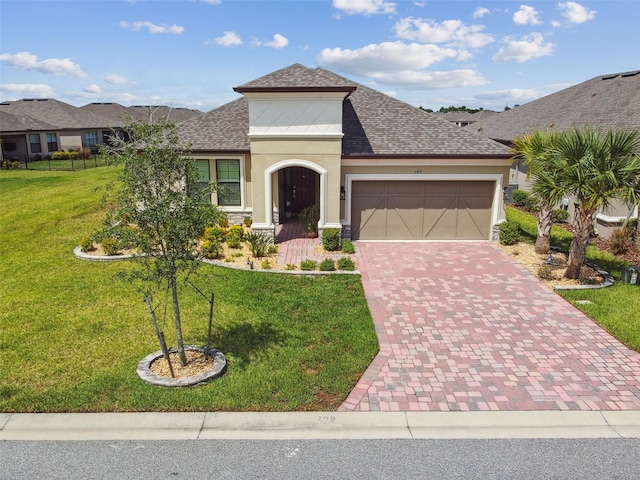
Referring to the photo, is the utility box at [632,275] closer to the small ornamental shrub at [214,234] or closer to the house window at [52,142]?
the small ornamental shrub at [214,234]

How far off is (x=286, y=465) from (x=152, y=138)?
19.3 ft

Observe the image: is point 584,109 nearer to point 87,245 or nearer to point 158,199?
point 158,199

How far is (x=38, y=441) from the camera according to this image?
737 cm

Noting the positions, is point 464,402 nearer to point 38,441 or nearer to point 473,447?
point 473,447

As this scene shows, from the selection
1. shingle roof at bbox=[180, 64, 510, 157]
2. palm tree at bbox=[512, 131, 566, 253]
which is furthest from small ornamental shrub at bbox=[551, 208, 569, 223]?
palm tree at bbox=[512, 131, 566, 253]

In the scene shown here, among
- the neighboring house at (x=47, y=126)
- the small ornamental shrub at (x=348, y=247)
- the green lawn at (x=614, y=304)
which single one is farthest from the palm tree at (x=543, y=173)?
the neighboring house at (x=47, y=126)

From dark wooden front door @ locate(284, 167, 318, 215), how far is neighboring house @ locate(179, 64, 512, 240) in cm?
74

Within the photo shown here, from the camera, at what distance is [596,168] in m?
13.1

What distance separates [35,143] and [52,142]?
1740mm

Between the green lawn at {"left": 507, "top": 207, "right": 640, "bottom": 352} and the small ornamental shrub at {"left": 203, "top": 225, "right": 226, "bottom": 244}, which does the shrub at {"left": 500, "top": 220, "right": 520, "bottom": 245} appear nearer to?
the green lawn at {"left": 507, "top": 207, "right": 640, "bottom": 352}

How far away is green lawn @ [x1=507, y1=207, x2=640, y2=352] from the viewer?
11.1 m

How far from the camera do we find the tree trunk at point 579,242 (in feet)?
45.4

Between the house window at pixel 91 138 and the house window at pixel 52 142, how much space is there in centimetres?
326

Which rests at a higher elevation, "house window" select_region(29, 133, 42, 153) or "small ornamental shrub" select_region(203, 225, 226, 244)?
"house window" select_region(29, 133, 42, 153)
